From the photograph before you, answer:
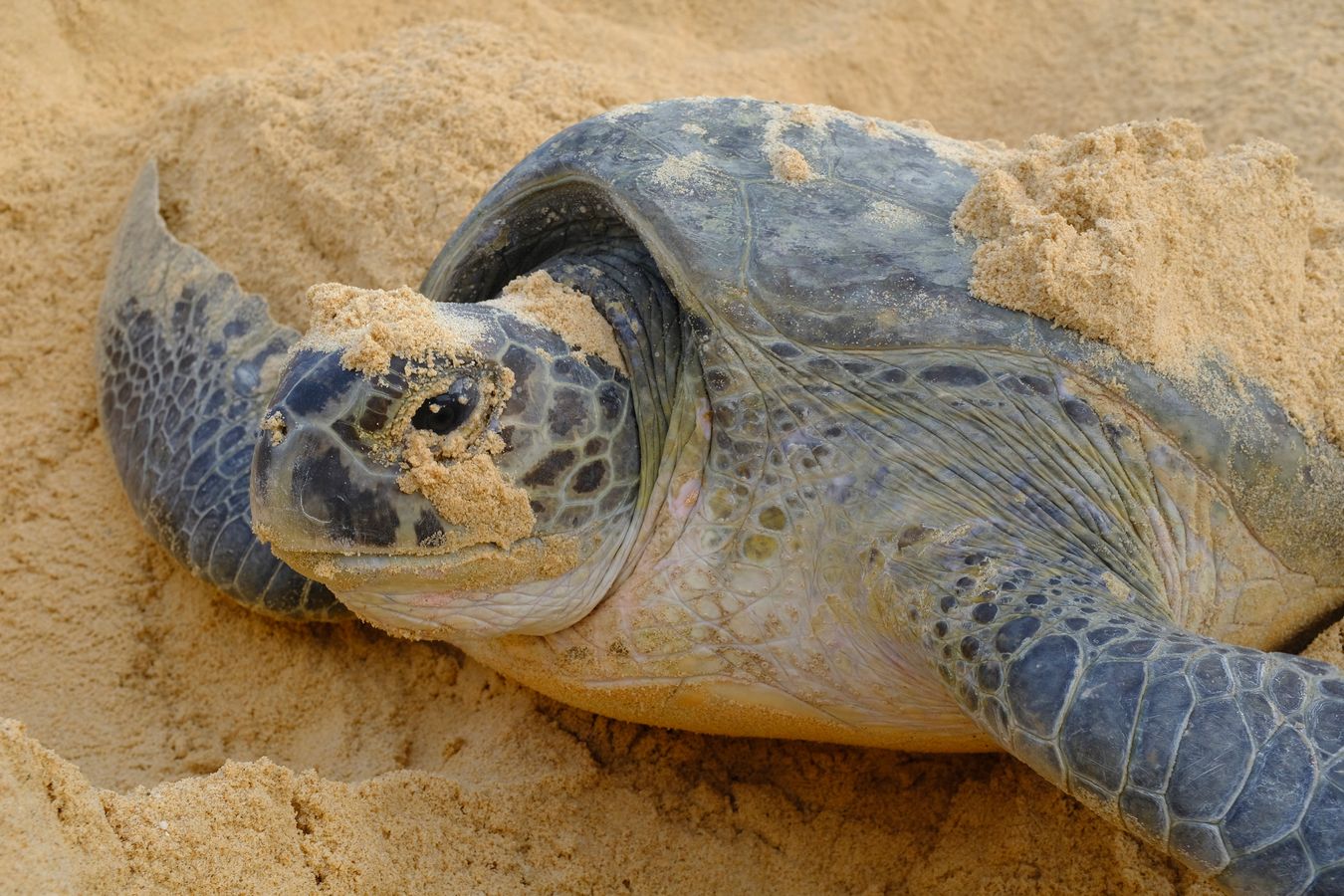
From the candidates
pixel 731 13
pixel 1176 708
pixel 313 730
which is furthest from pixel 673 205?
pixel 731 13

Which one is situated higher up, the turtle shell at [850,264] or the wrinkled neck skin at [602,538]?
the turtle shell at [850,264]

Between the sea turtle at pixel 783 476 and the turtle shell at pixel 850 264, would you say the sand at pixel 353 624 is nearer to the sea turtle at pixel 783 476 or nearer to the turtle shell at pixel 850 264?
the sea turtle at pixel 783 476

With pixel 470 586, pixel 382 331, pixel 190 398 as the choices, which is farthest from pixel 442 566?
pixel 190 398

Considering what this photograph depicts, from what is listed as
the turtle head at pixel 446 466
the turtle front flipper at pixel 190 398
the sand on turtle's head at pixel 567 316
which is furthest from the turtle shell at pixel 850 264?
the turtle front flipper at pixel 190 398

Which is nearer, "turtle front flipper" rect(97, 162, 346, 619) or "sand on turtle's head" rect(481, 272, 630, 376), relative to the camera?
"sand on turtle's head" rect(481, 272, 630, 376)

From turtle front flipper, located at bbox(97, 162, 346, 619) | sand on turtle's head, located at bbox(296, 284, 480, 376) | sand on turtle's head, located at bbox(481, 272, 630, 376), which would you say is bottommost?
turtle front flipper, located at bbox(97, 162, 346, 619)

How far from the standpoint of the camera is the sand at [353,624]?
1.87 metres

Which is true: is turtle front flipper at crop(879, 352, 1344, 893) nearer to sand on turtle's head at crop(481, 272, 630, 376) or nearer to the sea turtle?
the sea turtle

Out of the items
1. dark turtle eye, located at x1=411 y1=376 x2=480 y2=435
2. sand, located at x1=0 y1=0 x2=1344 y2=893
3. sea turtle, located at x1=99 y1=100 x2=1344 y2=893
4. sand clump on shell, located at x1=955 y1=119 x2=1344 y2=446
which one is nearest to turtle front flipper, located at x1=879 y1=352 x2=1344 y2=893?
sea turtle, located at x1=99 y1=100 x2=1344 y2=893

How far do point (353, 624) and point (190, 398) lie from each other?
698mm

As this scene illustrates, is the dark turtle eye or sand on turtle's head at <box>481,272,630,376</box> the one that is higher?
sand on turtle's head at <box>481,272,630,376</box>

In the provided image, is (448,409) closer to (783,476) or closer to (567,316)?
(567,316)

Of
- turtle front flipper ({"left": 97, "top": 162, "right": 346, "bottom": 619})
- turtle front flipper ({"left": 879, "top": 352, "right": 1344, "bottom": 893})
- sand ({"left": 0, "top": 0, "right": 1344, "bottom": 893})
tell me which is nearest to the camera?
turtle front flipper ({"left": 879, "top": 352, "right": 1344, "bottom": 893})

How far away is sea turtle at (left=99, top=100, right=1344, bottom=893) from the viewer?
177 centimetres
